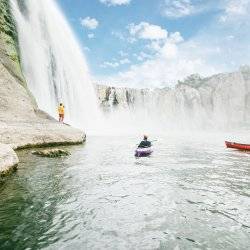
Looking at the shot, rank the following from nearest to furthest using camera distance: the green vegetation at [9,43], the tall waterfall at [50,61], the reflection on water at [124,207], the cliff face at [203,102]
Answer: the reflection on water at [124,207] < the green vegetation at [9,43] < the tall waterfall at [50,61] < the cliff face at [203,102]

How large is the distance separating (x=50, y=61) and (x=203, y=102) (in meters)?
65.0

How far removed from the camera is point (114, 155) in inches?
962

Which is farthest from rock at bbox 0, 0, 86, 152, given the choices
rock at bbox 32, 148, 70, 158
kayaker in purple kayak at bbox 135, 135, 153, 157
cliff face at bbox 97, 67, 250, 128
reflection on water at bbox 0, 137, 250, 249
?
cliff face at bbox 97, 67, 250, 128

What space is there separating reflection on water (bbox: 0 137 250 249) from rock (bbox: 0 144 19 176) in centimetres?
48

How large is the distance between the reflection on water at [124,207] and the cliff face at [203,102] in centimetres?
6370

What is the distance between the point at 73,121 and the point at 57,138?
73.7 ft

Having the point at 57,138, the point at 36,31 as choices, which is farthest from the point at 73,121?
the point at 57,138

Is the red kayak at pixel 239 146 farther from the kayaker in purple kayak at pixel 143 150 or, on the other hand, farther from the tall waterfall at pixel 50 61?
the tall waterfall at pixel 50 61

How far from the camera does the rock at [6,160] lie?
47.6 feet

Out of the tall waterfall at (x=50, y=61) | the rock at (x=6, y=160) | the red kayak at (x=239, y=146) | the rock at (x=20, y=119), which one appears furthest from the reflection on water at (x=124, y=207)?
the tall waterfall at (x=50, y=61)

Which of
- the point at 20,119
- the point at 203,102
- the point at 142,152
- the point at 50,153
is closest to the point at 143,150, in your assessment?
the point at 142,152

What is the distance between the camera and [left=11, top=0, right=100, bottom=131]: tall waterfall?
41.1 meters

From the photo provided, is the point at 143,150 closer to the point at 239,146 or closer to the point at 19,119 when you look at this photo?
the point at 19,119

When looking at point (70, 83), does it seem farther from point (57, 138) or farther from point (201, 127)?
point (201, 127)
